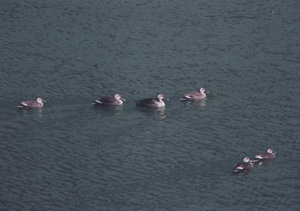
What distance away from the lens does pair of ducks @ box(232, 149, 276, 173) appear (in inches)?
1506

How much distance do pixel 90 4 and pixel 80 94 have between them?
58.4 feet

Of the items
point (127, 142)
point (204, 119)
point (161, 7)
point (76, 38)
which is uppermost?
point (161, 7)

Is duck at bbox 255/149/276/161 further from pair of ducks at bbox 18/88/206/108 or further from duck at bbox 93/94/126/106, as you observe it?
duck at bbox 93/94/126/106

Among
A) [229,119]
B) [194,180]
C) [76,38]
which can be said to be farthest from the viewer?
[76,38]

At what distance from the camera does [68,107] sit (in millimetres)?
45562

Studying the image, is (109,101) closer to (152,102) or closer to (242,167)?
(152,102)

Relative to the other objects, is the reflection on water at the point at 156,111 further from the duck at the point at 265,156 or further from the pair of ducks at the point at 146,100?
the duck at the point at 265,156

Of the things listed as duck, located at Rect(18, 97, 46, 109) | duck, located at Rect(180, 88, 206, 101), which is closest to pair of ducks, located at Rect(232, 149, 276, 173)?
duck, located at Rect(180, 88, 206, 101)

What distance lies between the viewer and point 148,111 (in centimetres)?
4612

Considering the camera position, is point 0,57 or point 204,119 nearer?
point 204,119

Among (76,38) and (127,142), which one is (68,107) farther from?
(76,38)

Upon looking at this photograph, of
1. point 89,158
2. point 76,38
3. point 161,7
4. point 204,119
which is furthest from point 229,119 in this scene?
point 161,7

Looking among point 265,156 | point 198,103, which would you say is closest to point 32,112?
point 198,103

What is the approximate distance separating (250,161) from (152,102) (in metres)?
8.79
